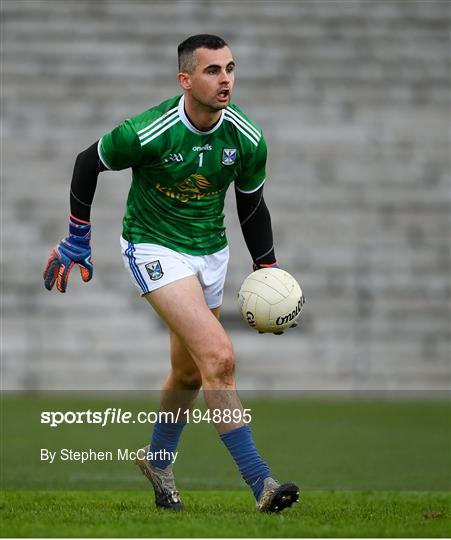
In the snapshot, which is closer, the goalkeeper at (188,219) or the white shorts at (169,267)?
the goalkeeper at (188,219)

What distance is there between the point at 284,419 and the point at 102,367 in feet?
8.81

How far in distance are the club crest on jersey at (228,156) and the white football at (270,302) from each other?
59 cm

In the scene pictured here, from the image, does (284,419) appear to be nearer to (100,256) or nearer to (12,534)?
(100,256)

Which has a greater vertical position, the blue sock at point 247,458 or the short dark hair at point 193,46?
the short dark hair at point 193,46

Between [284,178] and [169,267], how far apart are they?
27.3 feet

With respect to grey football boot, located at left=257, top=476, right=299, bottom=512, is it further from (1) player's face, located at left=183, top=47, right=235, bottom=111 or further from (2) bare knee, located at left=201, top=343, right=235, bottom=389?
(1) player's face, located at left=183, top=47, right=235, bottom=111

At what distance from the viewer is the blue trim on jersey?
5506 mm

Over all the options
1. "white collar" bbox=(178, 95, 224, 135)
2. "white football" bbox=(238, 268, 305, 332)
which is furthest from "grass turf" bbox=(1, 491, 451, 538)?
"white collar" bbox=(178, 95, 224, 135)

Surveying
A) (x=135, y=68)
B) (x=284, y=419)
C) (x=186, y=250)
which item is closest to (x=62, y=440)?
(x=284, y=419)

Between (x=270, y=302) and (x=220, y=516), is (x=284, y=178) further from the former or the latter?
(x=220, y=516)

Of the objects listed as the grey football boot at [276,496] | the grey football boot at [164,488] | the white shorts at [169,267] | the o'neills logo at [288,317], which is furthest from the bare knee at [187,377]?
the grey football boot at [276,496]

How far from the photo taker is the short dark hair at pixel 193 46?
17.5ft

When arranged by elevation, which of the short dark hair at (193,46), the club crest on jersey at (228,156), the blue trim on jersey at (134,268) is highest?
the short dark hair at (193,46)

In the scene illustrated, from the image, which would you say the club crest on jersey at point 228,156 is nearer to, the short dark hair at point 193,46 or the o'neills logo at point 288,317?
the short dark hair at point 193,46
